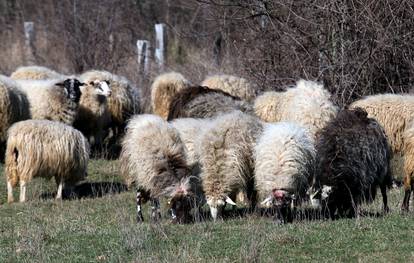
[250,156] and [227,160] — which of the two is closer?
[227,160]

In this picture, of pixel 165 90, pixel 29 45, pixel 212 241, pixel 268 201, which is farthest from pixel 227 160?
pixel 29 45

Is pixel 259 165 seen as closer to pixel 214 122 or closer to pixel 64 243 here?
pixel 214 122

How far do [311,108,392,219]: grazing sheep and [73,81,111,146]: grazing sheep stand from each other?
6232 mm

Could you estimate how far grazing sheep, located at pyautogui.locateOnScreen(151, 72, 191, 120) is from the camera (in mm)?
15547

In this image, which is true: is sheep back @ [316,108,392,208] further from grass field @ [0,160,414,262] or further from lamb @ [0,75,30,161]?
lamb @ [0,75,30,161]

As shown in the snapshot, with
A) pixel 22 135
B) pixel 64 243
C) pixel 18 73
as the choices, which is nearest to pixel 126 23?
pixel 18 73

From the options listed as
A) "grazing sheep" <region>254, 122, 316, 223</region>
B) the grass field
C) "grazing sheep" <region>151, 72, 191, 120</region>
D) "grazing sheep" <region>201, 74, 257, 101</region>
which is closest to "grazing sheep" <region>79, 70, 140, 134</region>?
"grazing sheep" <region>151, 72, 191, 120</region>

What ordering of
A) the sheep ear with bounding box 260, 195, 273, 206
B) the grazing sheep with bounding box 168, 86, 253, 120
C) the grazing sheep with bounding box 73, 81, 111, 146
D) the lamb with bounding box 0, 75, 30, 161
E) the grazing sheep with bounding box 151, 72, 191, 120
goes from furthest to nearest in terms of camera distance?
the grazing sheep with bounding box 151, 72, 191, 120 < the grazing sheep with bounding box 73, 81, 111, 146 < the lamb with bounding box 0, 75, 30, 161 < the grazing sheep with bounding box 168, 86, 253, 120 < the sheep ear with bounding box 260, 195, 273, 206

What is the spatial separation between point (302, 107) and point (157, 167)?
3081 millimetres

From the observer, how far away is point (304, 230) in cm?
830

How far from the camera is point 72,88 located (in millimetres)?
14711

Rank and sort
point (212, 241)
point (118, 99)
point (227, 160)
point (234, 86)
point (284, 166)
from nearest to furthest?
point (212, 241)
point (284, 166)
point (227, 160)
point (234, 86)
point (118, 99)

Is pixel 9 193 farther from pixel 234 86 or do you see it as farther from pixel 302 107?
pixel 234 86

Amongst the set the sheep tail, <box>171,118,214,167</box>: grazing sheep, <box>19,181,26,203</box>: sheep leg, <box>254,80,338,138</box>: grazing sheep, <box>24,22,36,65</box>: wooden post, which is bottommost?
<box>19,181,26,203</box>: sheep leg
